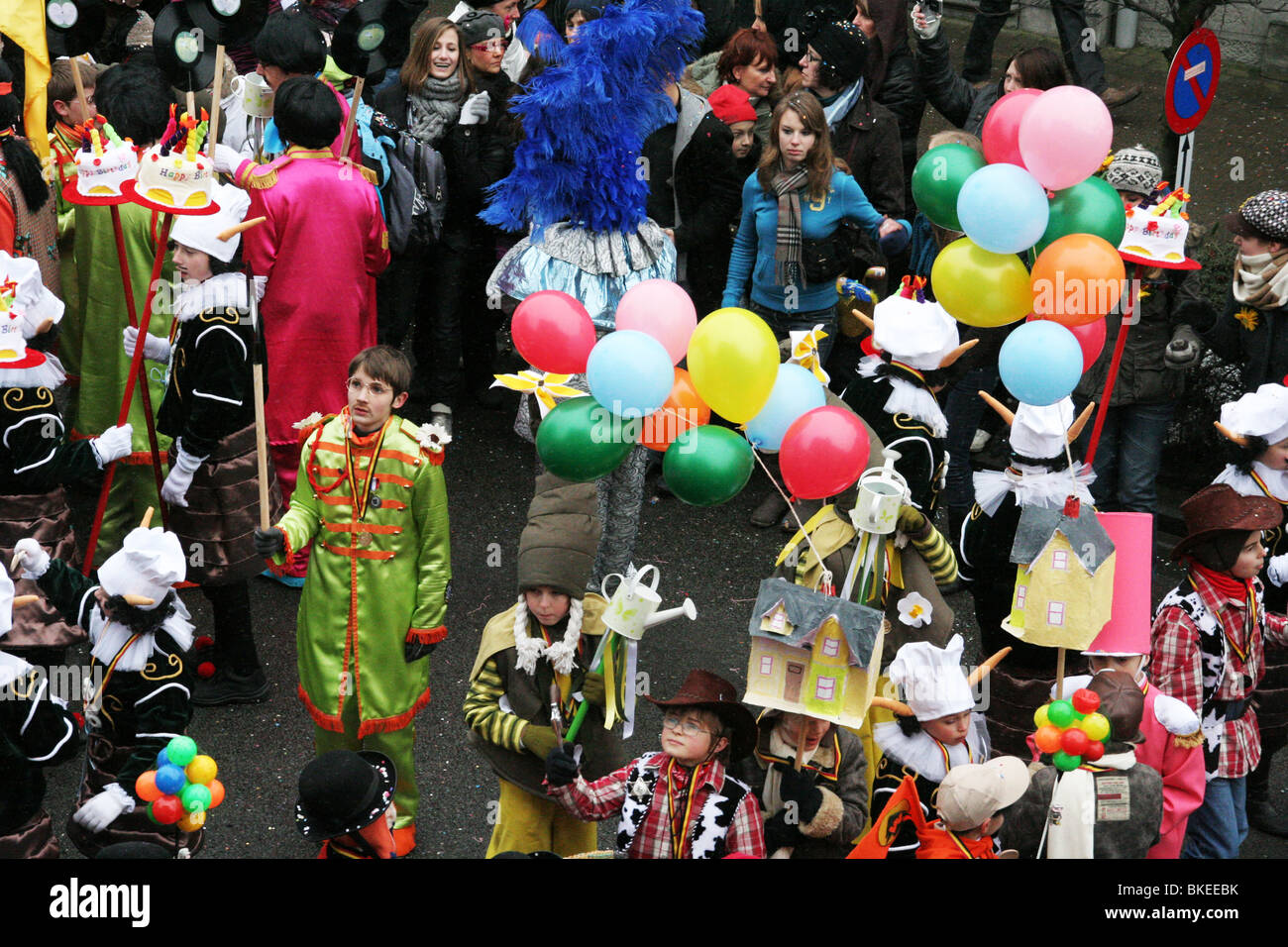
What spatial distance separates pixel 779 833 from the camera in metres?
4.55

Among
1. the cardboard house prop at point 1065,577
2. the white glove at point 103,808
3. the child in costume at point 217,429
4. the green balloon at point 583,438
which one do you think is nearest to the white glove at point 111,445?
the child in costume at point 217,429

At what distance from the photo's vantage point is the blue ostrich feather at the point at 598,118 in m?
6.74

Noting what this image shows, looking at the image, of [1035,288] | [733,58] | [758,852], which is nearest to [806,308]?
[733,58]

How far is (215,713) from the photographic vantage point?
6.40m

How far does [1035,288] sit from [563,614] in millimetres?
1838

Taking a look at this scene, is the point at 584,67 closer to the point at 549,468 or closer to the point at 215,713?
the point at 549,468

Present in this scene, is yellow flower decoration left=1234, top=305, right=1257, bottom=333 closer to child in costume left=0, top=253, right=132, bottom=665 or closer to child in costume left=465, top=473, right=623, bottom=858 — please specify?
child in costume left=465, top=473, right=623, bottom=858

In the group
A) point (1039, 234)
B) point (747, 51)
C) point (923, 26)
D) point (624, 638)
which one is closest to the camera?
point (624, 638)

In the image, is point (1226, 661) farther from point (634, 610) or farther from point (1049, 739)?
point (634, 610)

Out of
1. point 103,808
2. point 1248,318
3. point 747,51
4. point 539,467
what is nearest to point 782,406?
point 103,808

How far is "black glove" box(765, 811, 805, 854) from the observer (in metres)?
4.56

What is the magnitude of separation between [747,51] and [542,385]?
3.66 metres

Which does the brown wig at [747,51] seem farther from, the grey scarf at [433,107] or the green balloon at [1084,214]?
the green balloon at [1084,214]

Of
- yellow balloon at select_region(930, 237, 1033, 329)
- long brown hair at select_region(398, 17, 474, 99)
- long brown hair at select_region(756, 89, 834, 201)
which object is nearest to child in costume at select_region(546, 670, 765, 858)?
yellow balloon at select_region(930, 237, 1033, 329)
